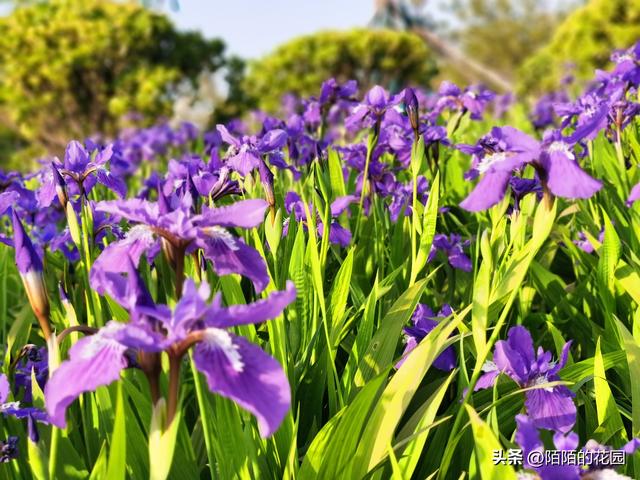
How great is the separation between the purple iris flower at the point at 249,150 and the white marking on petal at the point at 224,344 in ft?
3.99

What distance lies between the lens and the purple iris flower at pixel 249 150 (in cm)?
224

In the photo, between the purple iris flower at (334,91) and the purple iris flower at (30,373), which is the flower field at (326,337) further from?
the purple iris flower at (334,91)

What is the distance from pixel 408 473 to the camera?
1388 millimetres

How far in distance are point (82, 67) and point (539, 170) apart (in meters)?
12.1

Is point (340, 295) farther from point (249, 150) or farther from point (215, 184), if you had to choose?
point (249, 150)

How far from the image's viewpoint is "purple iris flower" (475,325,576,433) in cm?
152

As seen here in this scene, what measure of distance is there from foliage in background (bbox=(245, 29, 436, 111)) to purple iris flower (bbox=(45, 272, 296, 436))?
484 inches

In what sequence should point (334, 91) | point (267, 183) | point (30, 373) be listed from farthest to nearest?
1. point (334, 91)
2. point (267, 183)
3. point (30, 373)

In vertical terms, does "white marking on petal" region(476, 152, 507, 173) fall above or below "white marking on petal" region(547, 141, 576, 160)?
below

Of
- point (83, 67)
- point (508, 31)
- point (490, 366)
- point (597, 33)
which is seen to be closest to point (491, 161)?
point (490, 366)

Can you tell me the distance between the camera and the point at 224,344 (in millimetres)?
1042

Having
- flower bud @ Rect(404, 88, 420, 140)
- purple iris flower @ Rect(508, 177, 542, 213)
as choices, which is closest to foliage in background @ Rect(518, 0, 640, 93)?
flower bud @ Rect(404, 88, 420, 140)

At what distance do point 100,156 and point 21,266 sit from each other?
0.99 meters

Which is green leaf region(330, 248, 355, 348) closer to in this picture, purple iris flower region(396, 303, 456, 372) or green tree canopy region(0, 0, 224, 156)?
purple iris flower region(396, 303, 456, 372)
